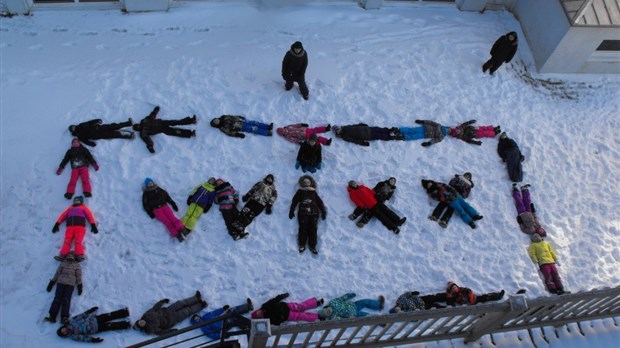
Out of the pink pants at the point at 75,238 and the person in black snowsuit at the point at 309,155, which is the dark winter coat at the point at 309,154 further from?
the pink pants at the point at 75,238

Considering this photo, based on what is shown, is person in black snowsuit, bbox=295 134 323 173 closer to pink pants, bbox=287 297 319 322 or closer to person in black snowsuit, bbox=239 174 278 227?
person in black snowsuit, bbox=239 174 278 227

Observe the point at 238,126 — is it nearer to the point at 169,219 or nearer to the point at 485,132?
the point at 169,219

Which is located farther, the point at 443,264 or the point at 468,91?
the point at 468,91

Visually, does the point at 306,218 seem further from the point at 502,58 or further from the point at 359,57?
the point at 502,58

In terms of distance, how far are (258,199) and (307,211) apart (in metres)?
1.08

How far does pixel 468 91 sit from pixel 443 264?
5.35 m

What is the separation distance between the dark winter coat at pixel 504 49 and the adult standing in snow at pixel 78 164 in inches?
405

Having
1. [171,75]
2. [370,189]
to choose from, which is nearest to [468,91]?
[370,189]

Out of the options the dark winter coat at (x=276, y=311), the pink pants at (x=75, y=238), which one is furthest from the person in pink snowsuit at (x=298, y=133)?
the pink pants at (x=75, y=238)

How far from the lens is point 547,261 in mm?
12492

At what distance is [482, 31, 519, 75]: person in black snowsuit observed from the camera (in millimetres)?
15281

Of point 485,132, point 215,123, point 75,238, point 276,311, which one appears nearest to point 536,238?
point 485,132

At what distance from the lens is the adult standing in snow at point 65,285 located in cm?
1064

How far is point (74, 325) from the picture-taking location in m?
10.5
